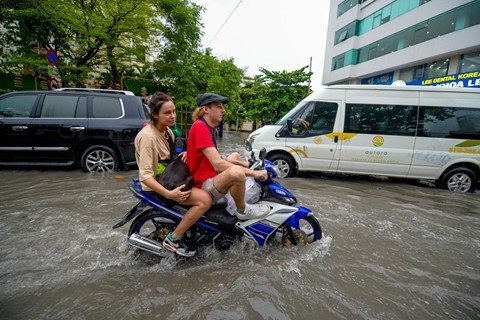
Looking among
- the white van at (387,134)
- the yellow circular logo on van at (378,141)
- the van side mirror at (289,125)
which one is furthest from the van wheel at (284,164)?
the yellow circular logo on van at (378,141)

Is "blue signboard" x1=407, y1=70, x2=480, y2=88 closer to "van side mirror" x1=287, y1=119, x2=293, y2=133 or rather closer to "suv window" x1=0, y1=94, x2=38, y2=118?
"van side mirror" x1=287, y1=119, x2=293, y2=133

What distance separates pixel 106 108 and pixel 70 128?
2.84 feet

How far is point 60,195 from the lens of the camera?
412cm

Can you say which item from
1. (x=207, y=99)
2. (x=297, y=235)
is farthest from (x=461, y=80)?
(x=207, y=99)

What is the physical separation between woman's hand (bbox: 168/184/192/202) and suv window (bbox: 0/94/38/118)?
5.24 metres

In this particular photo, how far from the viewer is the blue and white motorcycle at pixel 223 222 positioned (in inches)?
90.8

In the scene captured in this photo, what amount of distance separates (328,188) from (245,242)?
3347mm

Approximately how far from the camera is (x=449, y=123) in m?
5.58

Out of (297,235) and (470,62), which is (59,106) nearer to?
(297,235)

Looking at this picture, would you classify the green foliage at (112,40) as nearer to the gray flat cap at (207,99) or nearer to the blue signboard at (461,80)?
the gray flat cap at (207,99)

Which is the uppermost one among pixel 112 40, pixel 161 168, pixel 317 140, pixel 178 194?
pixel 112 40

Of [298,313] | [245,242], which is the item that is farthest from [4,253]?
[298,313]

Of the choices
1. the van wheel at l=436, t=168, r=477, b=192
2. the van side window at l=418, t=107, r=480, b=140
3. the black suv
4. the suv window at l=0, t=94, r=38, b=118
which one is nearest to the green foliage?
the suv window at l=0, t=94, r=38, b=118

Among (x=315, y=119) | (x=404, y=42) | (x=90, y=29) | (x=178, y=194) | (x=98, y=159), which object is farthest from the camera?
(x=404, y=42)
